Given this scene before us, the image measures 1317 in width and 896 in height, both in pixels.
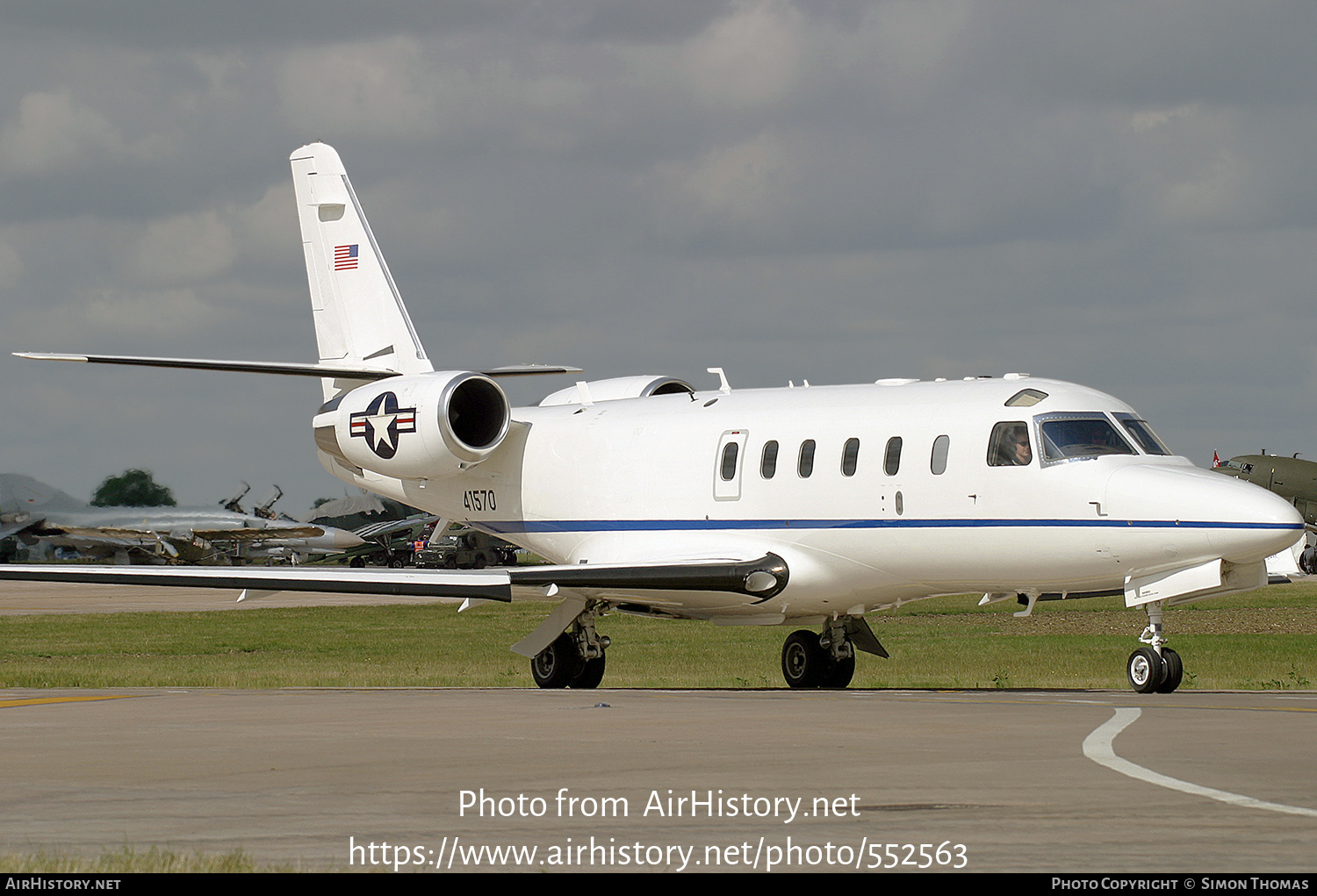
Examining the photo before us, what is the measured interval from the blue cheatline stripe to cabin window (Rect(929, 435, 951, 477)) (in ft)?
1.90

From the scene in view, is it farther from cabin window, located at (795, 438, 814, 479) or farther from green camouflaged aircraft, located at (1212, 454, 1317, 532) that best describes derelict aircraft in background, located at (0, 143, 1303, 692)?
green camouflaged aircraft, located at (1212, 454, 1317, 532)

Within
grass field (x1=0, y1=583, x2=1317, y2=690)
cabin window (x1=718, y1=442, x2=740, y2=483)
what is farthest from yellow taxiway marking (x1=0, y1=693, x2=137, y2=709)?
Answer: cabin window (x1=718, y1=442, x2=740, y2=483)

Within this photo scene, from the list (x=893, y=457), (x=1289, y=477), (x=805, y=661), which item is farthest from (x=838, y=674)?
(x=1289, y=477)

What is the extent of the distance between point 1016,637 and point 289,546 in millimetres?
53924

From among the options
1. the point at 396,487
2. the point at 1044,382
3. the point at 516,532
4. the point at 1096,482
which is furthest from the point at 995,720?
the point at 396,487

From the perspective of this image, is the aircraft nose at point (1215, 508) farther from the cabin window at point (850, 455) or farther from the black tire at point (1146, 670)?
the cabin window at point (850, 455)

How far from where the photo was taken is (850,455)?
20.8 m

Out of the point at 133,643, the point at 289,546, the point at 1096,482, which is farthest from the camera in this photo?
the point at 289,546

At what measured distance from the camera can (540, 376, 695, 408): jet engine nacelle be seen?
26.3m

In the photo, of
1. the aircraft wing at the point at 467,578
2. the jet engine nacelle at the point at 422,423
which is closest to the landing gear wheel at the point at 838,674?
the aircraft wing at the point at 467,578

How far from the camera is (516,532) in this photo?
82.9 ft

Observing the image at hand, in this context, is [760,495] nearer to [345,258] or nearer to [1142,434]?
[1142,434]
